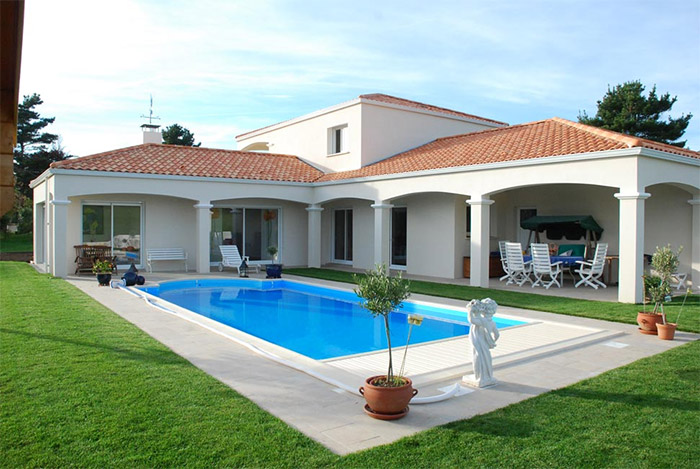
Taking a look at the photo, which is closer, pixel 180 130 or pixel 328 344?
pixel 328 344

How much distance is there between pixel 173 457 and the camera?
13.0 ft

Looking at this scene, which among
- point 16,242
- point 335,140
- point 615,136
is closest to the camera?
point 615,136

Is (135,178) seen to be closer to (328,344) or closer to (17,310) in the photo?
(17,310)

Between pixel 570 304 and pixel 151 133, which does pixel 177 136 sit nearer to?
pixel 151 133

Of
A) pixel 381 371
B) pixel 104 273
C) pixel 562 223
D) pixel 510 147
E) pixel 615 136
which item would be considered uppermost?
pixel 510 147

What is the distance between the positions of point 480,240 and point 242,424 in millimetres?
11300

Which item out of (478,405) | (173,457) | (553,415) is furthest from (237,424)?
(553,415)

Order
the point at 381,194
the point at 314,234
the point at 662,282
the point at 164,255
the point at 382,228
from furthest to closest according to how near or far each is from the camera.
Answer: the point at 314,234 → the point at 164,255 → the point at 382,228 → the point at 381,194 → the point at 662,282

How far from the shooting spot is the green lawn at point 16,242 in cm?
3238

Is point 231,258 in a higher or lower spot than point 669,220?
lower

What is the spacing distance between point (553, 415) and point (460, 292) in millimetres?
8792

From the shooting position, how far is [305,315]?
12.8 m

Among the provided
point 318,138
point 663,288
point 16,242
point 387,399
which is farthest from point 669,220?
point 16,242

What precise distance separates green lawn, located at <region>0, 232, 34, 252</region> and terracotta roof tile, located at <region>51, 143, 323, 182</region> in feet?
54.8
